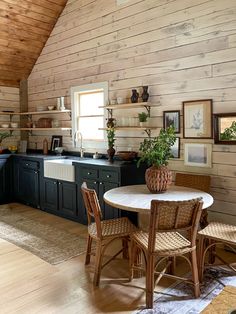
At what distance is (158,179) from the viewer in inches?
111

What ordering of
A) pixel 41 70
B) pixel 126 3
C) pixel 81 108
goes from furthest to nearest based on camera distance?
pixel 41 70 < pixel 81 108 < pixel 126 3

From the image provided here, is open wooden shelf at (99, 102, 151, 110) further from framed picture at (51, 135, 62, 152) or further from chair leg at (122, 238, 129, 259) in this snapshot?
chair leg at (122, 238, 129, 259)

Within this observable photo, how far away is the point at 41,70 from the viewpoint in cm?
584

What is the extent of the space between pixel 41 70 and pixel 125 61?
2.22m

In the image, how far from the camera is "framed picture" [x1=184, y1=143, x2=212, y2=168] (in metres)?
3.50

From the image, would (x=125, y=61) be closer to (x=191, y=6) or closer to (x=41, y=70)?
(x=191, y=6)

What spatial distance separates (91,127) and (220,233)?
119 inches

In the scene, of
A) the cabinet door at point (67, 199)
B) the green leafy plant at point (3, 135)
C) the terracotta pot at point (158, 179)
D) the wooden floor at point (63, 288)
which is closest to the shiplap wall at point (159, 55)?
the terracotta pot at point (158, 179)

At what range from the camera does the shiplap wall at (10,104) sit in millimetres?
5992

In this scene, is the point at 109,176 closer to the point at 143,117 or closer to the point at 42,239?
the point at 143,117

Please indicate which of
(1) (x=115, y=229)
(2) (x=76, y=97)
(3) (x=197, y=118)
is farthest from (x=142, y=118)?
(1) (x=115, y=229)

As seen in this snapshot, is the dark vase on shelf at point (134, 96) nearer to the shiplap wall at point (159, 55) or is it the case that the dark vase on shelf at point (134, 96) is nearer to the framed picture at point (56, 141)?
the shiplap wall at point (159, 55)

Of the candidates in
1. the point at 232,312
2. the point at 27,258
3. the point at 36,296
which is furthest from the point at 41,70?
the point at 232,312

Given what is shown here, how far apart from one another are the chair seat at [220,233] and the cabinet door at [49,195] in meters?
2.66
